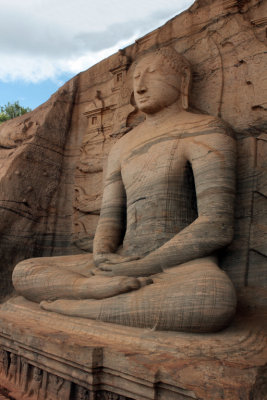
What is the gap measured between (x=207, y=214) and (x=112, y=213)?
1349 millimetres

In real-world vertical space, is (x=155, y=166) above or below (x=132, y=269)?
above

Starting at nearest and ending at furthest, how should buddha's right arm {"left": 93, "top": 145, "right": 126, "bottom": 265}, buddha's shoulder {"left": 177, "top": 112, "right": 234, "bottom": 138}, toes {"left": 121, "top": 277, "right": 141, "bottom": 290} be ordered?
toes {"left": 121, "top": 277, "right": 141, "bottom": 290}
buddha's shoulder {"left": 177, "top": 112, "right": 234, "bottom": 138}
buddha's right arm {"left": 93, "top": 145, "right": 126, "bottom": 265}

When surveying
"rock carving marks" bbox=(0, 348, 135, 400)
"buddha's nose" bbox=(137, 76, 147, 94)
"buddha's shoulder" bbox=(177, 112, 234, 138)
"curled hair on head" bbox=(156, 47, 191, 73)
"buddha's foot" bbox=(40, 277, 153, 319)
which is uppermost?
"curled hair on head" bbox=(156, 47, 191, 73)

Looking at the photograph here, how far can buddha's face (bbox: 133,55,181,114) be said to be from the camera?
13.8 ft

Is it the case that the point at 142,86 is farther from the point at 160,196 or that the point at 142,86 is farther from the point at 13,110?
the point at 13,110

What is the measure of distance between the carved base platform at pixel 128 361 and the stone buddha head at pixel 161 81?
234 cm

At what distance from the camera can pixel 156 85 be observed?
166 inches

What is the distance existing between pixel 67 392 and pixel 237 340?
1204 millimetres

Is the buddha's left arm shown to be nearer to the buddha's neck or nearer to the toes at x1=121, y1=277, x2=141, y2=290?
the toes at x1=121, y1=277, x2=141, y2=290

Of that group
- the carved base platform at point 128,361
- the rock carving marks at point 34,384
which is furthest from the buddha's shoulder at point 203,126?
the rock carving marks at point 34,384

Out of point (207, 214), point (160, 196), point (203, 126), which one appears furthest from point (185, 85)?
point (207, 214)

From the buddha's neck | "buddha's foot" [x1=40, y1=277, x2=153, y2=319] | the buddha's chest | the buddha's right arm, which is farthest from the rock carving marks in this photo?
the buddha's neck

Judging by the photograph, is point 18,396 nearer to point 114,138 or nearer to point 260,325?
point 260,325

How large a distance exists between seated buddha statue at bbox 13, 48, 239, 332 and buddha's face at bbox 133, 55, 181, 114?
1 cm
